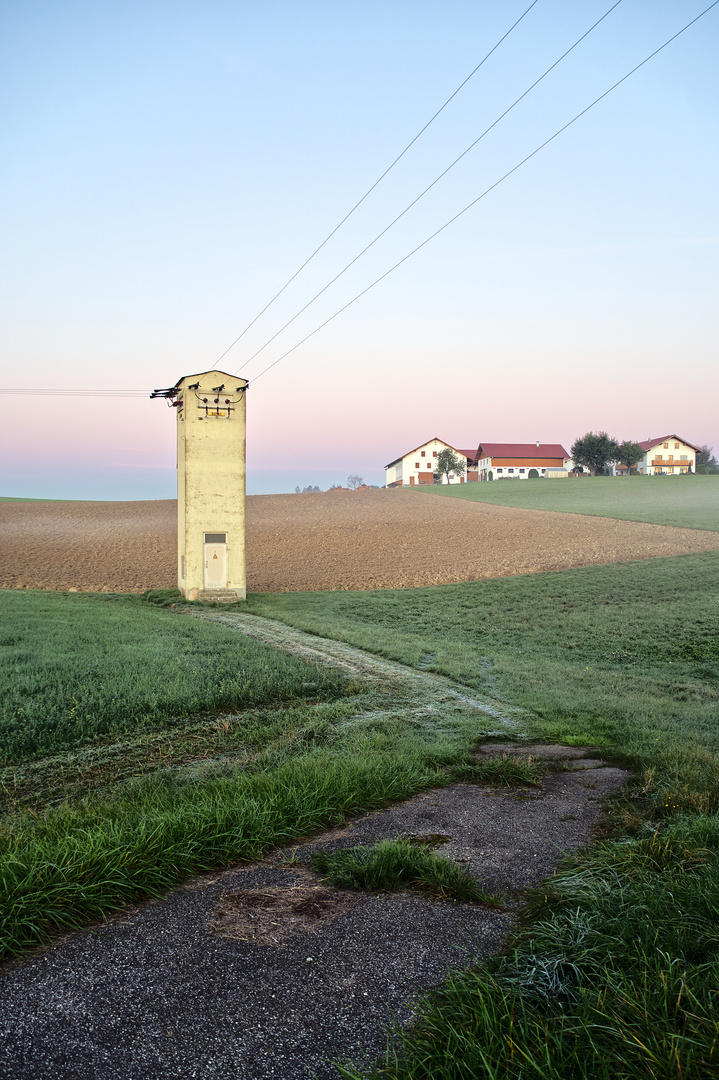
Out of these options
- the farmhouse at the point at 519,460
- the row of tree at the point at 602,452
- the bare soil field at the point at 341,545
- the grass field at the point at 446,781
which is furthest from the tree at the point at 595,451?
the grass field at the point at 446,781

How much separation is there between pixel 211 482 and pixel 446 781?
18711 mm

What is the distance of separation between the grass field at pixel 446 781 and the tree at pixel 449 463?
321 feet

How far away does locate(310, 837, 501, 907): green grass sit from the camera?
14.4ft

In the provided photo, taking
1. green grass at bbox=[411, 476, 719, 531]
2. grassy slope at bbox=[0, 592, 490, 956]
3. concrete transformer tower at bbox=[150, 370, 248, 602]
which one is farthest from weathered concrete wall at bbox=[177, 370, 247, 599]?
green grass at bbox=[411, 476, 719, 531]

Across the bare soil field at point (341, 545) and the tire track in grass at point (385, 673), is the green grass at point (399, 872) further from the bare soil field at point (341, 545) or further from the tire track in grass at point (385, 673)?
the bare soil field at point (341, 545)

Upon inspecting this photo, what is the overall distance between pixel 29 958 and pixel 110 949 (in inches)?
15.9

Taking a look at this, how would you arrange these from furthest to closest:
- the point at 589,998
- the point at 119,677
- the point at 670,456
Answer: the point at 670,456 → the point at 119,677 → the point at 589,998

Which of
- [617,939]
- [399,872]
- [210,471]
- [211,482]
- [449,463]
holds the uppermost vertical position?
[449,463]

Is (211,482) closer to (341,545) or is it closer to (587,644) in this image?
(587,644)

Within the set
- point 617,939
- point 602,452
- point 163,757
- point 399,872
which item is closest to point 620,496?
point 602,452

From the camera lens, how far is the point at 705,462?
497ft

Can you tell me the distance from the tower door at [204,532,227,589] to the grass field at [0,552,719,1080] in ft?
20.9

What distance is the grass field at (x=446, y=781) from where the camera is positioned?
2.93 meters

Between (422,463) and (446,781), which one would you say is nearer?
(446,781)
